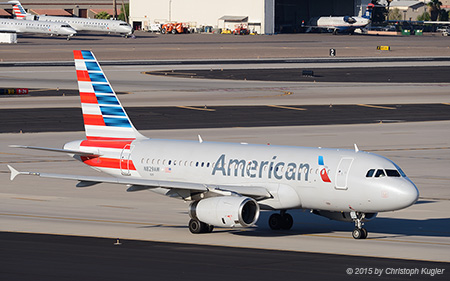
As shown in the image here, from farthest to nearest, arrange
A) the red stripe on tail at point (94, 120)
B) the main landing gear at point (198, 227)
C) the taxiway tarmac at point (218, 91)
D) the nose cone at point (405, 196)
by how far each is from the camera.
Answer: the taxiway tarmac at point (218, 91) → the red stripe on tail at point (94, 120) → the main landing gear at point (198, 227) → the nose cone at point (405, 196)

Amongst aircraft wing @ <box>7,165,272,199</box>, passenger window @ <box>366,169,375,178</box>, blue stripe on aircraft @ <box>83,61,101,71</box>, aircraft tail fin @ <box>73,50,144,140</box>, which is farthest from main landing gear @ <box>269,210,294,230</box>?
blue stripe on aircraft @ <box>83,61,101,71</box>

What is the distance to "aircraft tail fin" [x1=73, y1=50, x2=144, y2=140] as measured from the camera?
44156mm

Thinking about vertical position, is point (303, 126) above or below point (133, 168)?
below

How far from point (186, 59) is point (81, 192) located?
125197 millimetres

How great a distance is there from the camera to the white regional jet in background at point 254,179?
3550 centimetres

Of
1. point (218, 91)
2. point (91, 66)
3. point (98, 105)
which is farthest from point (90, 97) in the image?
point (218, 91)

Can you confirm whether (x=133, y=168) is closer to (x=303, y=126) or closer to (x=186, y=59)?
(x=303, y=126)

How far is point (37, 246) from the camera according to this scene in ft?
115

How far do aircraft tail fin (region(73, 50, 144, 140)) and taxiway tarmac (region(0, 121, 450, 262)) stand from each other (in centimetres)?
405

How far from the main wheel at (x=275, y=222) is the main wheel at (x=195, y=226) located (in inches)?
139

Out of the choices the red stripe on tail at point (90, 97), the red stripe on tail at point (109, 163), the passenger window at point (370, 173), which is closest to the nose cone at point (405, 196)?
the passenger window at point (370, 173)

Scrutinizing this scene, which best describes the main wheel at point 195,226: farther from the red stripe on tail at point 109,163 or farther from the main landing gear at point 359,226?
the main landing gear at point 359,226

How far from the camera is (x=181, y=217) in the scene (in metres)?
43.0

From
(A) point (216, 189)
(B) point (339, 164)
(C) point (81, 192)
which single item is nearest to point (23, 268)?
(A) point (216, 189)
